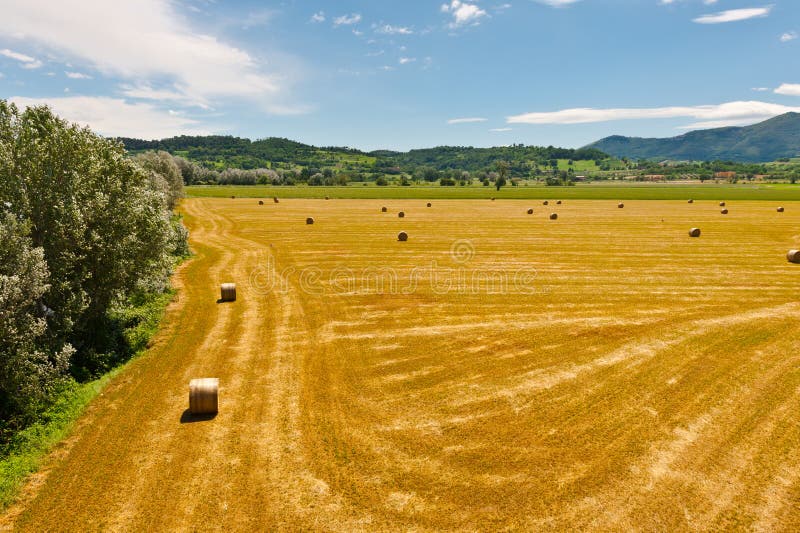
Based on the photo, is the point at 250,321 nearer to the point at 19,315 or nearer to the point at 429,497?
the point at 19,315

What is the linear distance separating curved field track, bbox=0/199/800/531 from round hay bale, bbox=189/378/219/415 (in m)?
0.44

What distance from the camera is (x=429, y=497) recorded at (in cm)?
1034

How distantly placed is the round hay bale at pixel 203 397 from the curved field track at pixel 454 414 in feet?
1.43

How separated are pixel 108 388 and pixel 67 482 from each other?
5.66 metres

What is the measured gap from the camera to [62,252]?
1708 centimetres

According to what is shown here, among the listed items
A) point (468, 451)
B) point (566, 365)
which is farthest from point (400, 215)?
point (468, 451)

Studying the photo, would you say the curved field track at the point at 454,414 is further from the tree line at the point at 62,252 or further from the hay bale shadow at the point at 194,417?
the tree line at the point at 62,252

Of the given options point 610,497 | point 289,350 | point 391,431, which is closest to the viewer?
point 610,497

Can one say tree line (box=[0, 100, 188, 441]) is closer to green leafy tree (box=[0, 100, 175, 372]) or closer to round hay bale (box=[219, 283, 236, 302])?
green leafy tree (box=[0, 100, 175, 372])

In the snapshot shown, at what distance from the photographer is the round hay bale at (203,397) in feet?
45.6

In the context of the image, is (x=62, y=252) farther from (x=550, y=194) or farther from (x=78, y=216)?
(x=550, y=194)

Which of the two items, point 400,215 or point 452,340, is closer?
point 452,340

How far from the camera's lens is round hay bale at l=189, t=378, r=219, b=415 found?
1391cm

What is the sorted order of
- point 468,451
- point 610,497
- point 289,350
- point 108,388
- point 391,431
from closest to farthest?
point 610,497, point 468,451, point 391,431, point 108,388, point 289,350
